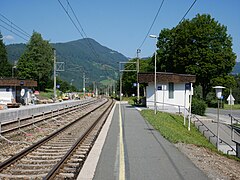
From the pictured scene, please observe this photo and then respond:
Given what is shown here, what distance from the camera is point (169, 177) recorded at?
8438 mm

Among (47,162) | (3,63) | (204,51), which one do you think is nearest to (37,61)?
(3,63)

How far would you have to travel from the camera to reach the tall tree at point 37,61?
9618cm

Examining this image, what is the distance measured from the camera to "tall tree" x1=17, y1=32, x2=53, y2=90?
96181mm

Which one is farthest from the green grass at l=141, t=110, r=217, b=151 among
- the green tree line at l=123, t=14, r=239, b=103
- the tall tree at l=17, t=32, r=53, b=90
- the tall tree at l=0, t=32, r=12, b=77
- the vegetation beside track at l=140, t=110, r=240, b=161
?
the tall tree at l=0, t=32, r=12, b=77

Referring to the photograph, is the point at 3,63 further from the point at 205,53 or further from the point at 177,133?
the point at 177,133

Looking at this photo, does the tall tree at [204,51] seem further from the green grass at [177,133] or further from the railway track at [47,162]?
the railway track at [47,162]

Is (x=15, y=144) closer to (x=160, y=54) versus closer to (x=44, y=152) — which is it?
(x=44, y=152)

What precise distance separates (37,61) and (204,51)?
5215 cm

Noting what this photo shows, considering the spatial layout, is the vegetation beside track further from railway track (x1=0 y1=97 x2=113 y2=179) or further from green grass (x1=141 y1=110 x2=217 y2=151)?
railway track (x1=0 y1=97 x2=113 y2=179)

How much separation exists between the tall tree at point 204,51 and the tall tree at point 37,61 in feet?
142

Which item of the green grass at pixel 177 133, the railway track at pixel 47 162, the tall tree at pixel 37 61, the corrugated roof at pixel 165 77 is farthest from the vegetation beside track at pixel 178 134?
the tall tree at pixel 37 61

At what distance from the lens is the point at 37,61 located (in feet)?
324

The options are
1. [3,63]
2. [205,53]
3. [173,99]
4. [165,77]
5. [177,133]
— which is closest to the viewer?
[177,133]

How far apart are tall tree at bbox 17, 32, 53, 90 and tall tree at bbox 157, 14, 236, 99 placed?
43316 millimetres
